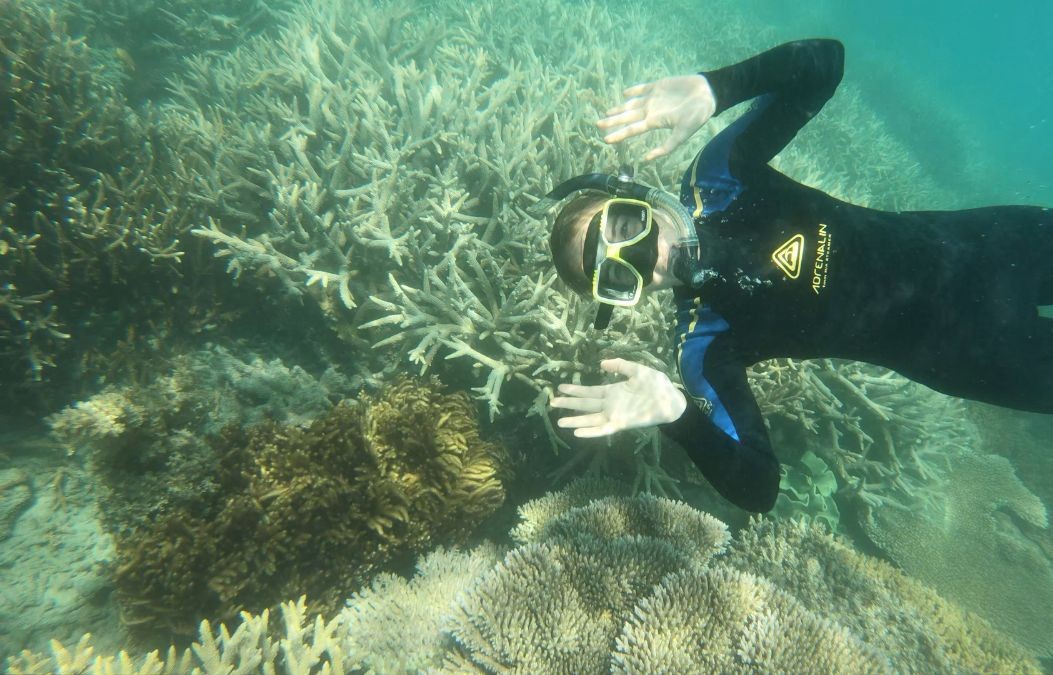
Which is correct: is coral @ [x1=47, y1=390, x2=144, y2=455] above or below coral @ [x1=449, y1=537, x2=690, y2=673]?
above

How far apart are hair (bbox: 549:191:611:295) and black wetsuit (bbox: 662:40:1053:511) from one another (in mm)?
494

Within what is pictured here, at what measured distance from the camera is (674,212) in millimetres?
2080

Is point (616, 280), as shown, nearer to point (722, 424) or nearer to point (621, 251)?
point (621, 251)

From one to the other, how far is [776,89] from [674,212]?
1068mm

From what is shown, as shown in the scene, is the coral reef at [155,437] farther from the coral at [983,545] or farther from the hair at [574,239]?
the coral at [983,545]

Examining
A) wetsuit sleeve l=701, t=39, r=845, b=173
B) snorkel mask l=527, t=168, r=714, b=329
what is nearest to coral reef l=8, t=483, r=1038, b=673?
snorkel mask l=527, t=168, r=714, b=329

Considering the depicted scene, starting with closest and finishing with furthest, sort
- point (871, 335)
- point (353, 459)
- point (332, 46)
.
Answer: point (871, 335) < point (353, 459) < point (332, 46)

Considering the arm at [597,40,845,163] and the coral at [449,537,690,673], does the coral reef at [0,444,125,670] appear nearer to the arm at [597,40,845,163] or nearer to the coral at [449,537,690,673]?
the coral at [449,537,690,673]

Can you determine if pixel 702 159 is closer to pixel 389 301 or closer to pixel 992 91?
pixel 389 301

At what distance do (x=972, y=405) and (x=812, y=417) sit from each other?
4960 millimetres

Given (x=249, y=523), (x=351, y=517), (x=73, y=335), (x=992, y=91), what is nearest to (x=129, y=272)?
(x=73, y=335)

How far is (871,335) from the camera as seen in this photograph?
7.53 ft

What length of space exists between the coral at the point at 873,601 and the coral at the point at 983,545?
1012 mm

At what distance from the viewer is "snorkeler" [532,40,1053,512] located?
6.40 feet
